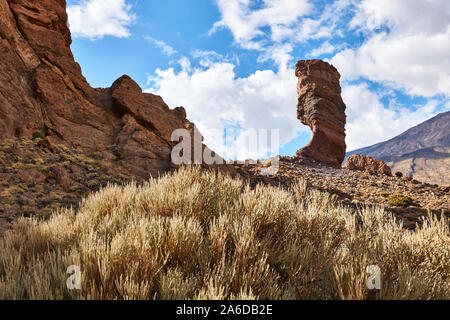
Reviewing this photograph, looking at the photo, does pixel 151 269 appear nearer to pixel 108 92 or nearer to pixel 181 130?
pixel 181 130

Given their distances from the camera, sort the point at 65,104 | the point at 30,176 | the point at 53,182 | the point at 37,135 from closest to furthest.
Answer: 1. the point at 30,176
2. the point at 53,182
3. the point at 37,135
4. the point at 65,104

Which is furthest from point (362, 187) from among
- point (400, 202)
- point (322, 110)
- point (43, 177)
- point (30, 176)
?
point (30, 176)

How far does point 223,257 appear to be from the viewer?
2143 mm

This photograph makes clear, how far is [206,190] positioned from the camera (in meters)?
4.34

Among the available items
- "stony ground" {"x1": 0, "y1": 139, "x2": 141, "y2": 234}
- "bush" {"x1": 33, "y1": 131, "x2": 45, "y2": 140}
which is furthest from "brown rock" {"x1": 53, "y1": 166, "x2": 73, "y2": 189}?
"bush" {"x1": 33, "y1": 131, "x2": 45, "y2": 140}

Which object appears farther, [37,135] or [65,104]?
[65,104]

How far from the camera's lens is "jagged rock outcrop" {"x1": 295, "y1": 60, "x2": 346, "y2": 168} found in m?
30.6

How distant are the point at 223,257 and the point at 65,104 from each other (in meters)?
15.0

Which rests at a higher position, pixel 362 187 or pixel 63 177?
pixel 362 187

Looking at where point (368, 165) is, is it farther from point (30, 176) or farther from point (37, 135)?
point (30, 176)
